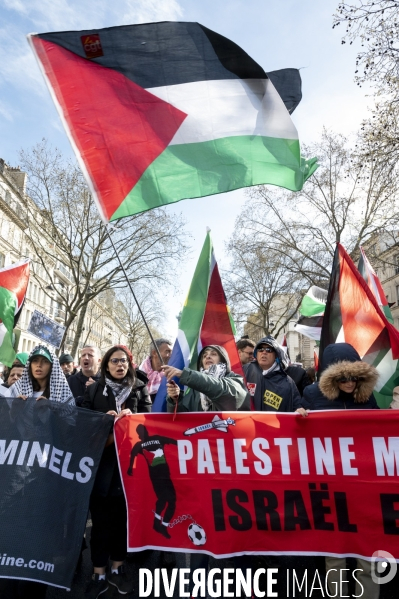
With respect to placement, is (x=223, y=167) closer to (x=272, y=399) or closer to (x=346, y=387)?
(x=346, y=387)

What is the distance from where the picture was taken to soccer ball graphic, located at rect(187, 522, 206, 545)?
3.42 m

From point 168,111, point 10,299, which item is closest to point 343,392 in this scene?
point 168,111

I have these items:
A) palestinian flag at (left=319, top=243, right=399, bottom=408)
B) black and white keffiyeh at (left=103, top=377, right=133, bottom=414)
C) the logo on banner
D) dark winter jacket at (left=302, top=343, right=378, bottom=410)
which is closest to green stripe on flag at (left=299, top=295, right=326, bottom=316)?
palestinian flag at (left=319, top=243, right=399, bottom=408)

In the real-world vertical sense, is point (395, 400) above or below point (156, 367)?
below

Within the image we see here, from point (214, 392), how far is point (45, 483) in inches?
57.2

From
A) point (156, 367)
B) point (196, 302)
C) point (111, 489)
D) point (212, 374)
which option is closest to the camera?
point (111, 489)

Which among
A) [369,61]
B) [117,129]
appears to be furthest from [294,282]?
[117,129]

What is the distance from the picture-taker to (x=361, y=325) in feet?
15.5

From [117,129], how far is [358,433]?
3125 mm

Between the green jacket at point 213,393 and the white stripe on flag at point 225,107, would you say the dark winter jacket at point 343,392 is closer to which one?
the green jacket at point 213,393

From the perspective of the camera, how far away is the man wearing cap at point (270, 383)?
14.4 feet

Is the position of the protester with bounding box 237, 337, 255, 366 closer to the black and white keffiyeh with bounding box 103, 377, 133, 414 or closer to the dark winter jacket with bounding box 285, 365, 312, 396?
the dark winter jacket with bounding box 285, 365, 312, 396

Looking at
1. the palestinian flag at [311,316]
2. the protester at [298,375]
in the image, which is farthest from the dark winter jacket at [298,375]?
the palestinian flag at [311,316]

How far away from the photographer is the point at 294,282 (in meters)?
29.2
